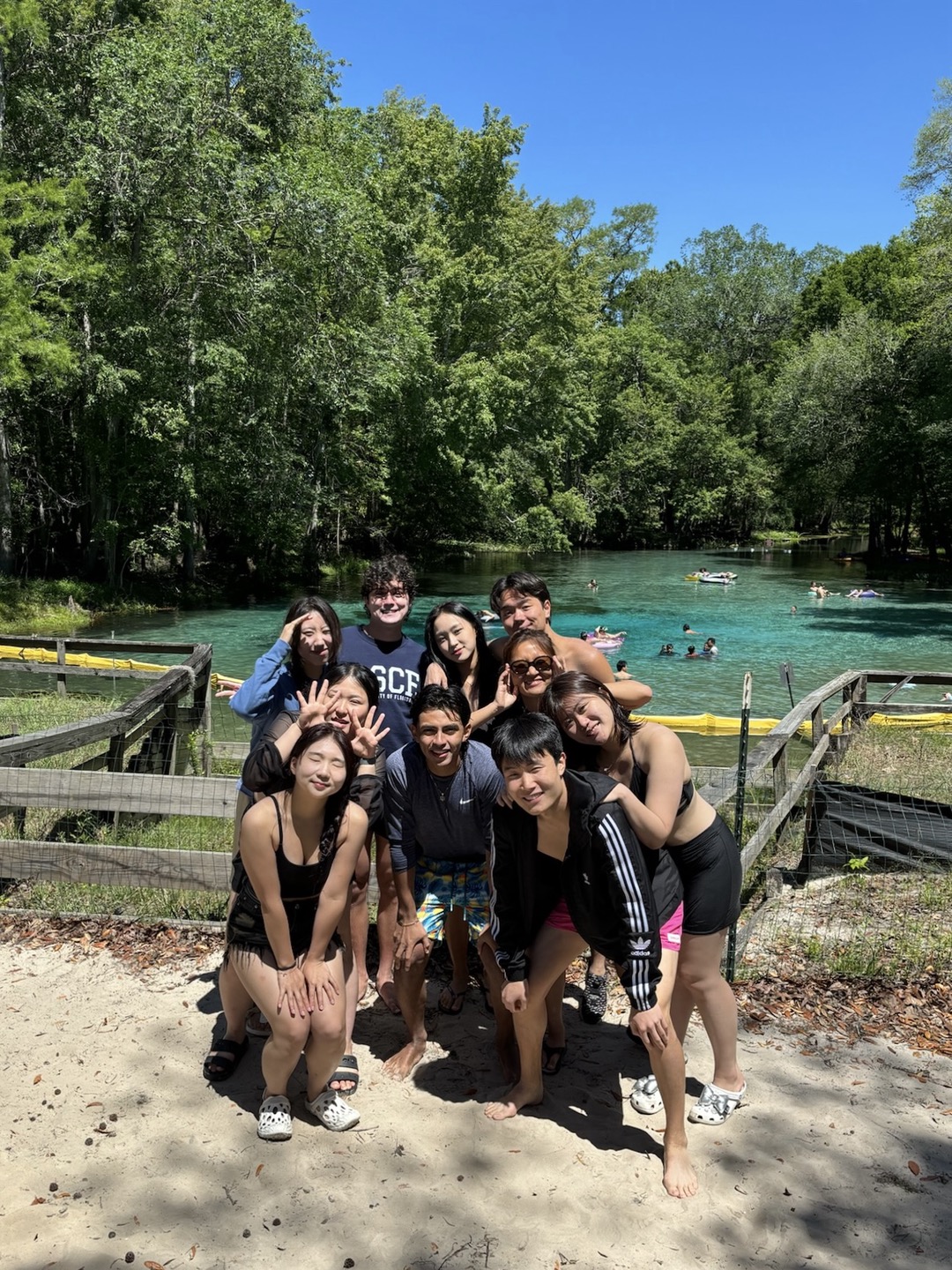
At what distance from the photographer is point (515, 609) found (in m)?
3.87

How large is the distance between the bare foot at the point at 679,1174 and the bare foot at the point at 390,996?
149 centimetres

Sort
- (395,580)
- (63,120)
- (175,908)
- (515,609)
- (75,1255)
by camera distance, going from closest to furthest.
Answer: (75,1255) → (515,609) → (395,580) → (175,908) → (63,120)

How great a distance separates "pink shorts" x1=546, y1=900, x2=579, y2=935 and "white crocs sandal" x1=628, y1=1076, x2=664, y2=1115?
0.78m

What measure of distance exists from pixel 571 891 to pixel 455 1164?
3.42 ft

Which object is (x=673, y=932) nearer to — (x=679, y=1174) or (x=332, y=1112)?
(x=679, y=1174)

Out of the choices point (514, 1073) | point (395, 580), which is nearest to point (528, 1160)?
point (514, 1073)

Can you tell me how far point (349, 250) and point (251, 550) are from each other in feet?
37.6

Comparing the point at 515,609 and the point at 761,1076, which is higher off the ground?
the point at 515,609

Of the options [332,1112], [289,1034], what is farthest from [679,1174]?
[289,1034]

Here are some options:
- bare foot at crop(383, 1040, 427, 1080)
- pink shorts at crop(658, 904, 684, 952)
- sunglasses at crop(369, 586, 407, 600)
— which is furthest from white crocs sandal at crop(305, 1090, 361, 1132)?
sunglasses at crop(369, 586, 407, 600)

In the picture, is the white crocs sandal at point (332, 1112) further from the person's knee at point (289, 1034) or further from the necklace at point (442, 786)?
the necklace at point (442, 786)

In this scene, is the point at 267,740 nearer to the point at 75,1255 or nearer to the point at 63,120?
the point at 75,1255

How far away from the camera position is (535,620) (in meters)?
3.89

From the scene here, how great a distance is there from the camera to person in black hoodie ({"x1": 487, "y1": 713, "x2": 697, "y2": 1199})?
9.45 feet
